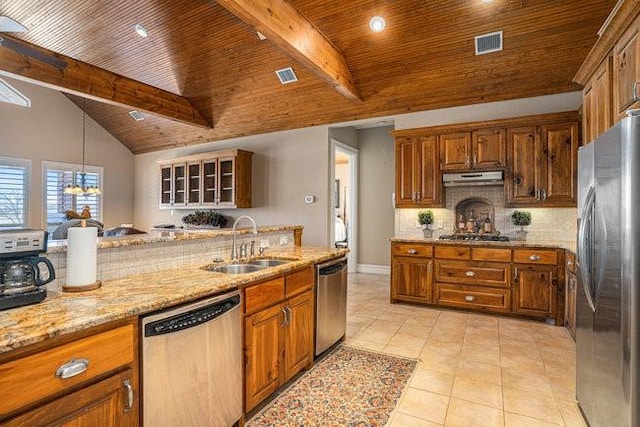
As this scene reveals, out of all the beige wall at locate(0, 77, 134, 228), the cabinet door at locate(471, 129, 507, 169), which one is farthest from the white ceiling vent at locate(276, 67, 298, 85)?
the beige wall at locate(0, 77, 134, 228)

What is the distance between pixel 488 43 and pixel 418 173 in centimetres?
173

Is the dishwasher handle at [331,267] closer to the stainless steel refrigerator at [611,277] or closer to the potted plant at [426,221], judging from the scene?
the stainless steel refrigerator at [611,277]

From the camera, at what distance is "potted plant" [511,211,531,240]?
434cm

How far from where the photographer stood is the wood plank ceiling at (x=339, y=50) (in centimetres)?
360

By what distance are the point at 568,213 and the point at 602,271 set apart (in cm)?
294

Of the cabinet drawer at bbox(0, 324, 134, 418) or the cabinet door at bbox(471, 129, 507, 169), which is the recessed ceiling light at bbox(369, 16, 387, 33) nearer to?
the cabinet door at bbox(471, 129, 507, 169)

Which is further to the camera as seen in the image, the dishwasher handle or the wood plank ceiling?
the wood plank ceiling

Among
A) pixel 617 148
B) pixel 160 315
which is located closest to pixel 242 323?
pixel 160 315

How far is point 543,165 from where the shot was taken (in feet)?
13.3

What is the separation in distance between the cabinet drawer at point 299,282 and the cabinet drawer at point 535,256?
2666mm

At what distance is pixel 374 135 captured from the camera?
6848mm

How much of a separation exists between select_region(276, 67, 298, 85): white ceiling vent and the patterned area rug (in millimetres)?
3871

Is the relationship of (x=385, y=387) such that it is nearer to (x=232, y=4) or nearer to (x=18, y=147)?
(x=232, y=4)

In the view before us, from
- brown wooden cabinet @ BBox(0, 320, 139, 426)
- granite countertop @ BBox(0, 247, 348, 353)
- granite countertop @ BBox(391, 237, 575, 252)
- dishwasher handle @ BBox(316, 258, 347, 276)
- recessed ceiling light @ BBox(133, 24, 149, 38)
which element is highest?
recessed ceiling light @ BBox(133, 24, 149, 38)
